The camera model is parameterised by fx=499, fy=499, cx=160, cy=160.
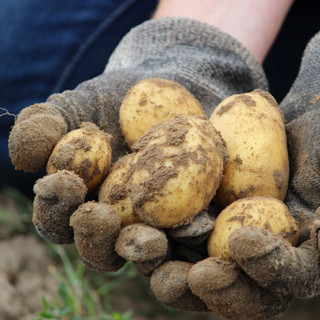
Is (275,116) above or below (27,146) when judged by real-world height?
above

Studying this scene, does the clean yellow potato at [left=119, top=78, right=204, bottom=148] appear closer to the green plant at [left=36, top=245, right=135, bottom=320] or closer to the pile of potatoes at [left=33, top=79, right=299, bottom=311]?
the pile of potatoes at [left=33, top=79, right=299, bottom=311]

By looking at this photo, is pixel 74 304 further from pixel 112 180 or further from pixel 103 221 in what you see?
pixel 103 221

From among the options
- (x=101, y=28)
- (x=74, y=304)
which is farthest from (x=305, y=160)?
(x=101, y=28)

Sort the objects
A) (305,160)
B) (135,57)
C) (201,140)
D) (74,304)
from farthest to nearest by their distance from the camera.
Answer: (74,304) → (135,57) → (305,160) → (201,140)

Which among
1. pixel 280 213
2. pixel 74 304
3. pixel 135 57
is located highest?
pixel 280 213

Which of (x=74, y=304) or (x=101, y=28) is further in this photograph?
(x=101, y=28)

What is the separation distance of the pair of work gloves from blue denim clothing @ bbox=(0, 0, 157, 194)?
1.37ft

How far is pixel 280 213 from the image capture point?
37.7 inches

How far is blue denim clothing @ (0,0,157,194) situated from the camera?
6.57ft

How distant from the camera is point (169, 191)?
962mm

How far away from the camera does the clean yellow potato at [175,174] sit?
3.16 ft

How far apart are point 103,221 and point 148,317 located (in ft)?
4.57

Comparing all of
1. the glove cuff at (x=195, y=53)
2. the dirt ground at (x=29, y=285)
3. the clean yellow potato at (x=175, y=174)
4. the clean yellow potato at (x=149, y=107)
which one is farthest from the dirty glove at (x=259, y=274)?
the dirt ground at (x=29, y=285)

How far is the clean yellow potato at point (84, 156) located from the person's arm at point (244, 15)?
906 mm
